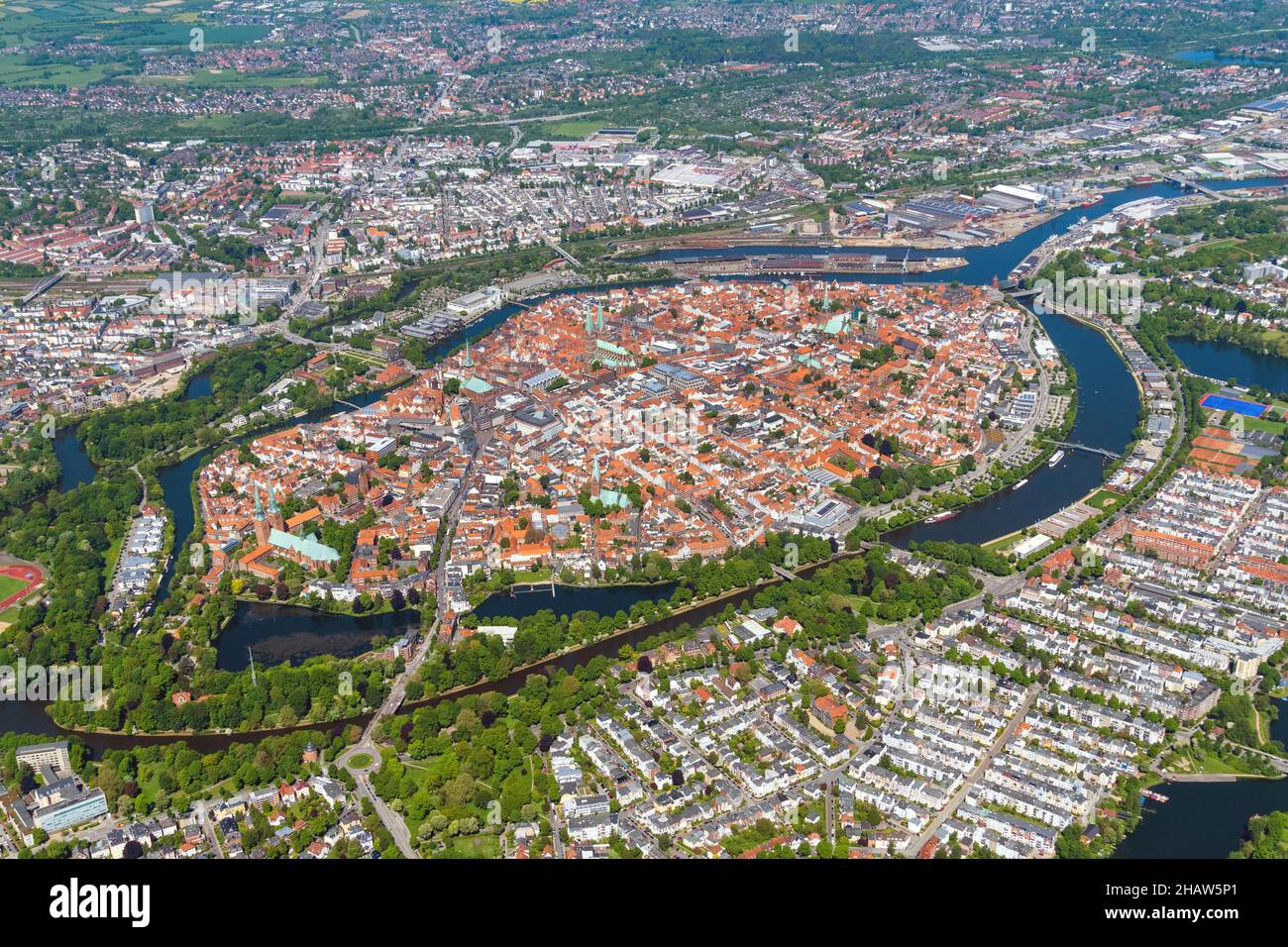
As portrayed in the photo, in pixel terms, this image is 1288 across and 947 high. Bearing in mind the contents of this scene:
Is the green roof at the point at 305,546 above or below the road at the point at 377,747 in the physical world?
above

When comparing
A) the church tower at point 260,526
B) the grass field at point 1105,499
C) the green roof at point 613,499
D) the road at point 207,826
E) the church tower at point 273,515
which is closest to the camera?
the road at point 207,826

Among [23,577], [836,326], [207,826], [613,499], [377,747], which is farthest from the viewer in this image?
[836,326]

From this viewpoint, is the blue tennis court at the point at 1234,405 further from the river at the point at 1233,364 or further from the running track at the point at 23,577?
the running track at the point at 23,577

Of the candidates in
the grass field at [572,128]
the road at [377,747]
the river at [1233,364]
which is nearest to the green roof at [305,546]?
the road at [377,747]

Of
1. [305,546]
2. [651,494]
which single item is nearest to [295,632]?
[305,546]

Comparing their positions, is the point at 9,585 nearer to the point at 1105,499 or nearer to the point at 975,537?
the point at 975,537

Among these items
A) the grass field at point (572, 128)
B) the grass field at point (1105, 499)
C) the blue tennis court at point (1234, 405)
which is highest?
the grass field at point (572, 128)

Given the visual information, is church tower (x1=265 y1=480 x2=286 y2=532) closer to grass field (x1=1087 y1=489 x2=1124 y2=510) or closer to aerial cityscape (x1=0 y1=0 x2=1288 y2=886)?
aerial cityscape (x1=0 y1=0 x2=1288 y2=886)

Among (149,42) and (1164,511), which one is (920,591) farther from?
(149,42)
